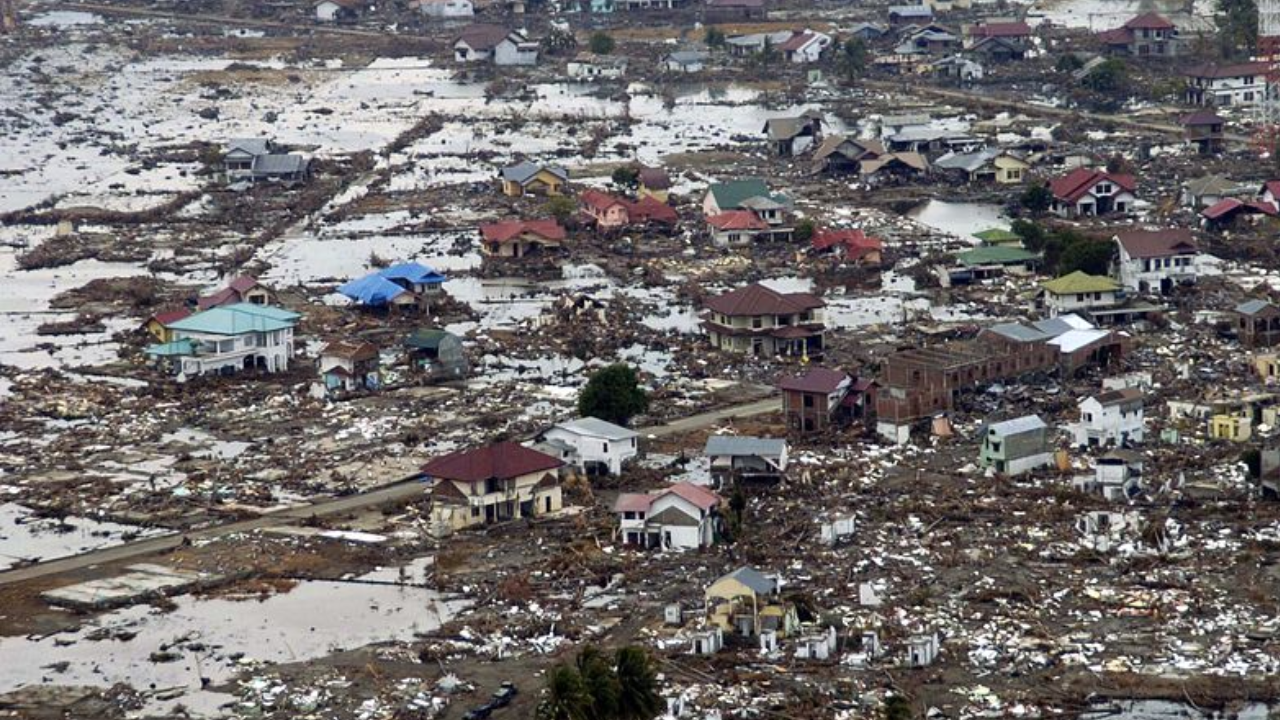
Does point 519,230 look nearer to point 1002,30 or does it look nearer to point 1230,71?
point 1230,71

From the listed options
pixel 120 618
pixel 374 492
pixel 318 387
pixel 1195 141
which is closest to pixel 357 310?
pixel 318 387

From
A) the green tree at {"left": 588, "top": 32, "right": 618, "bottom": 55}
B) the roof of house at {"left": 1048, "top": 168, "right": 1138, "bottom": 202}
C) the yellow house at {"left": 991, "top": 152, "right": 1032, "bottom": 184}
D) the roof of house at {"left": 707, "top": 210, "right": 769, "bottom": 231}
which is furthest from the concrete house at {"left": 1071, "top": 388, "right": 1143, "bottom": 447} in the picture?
the green tree at {"left": 588, "top": 32, "right": 618, "bottom": 55}

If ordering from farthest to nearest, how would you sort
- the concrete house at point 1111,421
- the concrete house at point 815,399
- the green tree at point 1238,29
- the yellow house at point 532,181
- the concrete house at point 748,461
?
the green tree at point 1238,29, the yellow house at point 532,181, the concrete house at point 815,399, the concrete house at point 1111,421, the concrete house at point 748,461

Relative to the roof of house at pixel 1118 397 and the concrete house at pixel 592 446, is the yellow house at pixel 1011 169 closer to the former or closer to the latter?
the roof of house at pixel 1118 397

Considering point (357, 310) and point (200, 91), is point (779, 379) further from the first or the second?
point (200, 91)

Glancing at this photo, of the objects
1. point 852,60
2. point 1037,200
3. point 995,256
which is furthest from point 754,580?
point 852,60

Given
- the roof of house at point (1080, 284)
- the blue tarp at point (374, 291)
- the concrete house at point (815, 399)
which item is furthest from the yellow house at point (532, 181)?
the concrete house at point (815, 399)
